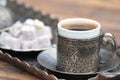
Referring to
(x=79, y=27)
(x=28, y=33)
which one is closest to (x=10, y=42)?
(x=28, y=33)

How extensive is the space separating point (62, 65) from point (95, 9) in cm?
75

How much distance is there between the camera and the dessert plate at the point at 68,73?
3.55 ft

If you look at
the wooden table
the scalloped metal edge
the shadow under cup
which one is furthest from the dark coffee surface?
the wooden table

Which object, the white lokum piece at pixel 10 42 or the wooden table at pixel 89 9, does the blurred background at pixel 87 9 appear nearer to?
the wooden table at pixel 89 9

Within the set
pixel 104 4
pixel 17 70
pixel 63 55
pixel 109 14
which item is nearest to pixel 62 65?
pixel 63 55

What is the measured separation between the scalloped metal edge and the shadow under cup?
55 millimetres

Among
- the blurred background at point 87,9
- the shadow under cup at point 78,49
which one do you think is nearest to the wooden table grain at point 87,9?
the blurred background at point 87,9

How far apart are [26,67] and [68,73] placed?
0.40 feet

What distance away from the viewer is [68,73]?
3.53ft

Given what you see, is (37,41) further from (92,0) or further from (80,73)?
(92,0)

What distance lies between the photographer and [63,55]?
1.09 m

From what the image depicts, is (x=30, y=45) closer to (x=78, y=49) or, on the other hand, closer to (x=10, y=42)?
(x=10, y=42)

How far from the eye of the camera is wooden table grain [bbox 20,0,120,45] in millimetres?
1681

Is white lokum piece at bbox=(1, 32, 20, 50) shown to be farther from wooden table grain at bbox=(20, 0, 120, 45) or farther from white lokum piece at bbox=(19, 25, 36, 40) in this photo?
wooden table grain at bbox=(20, 0, 120, 45)
